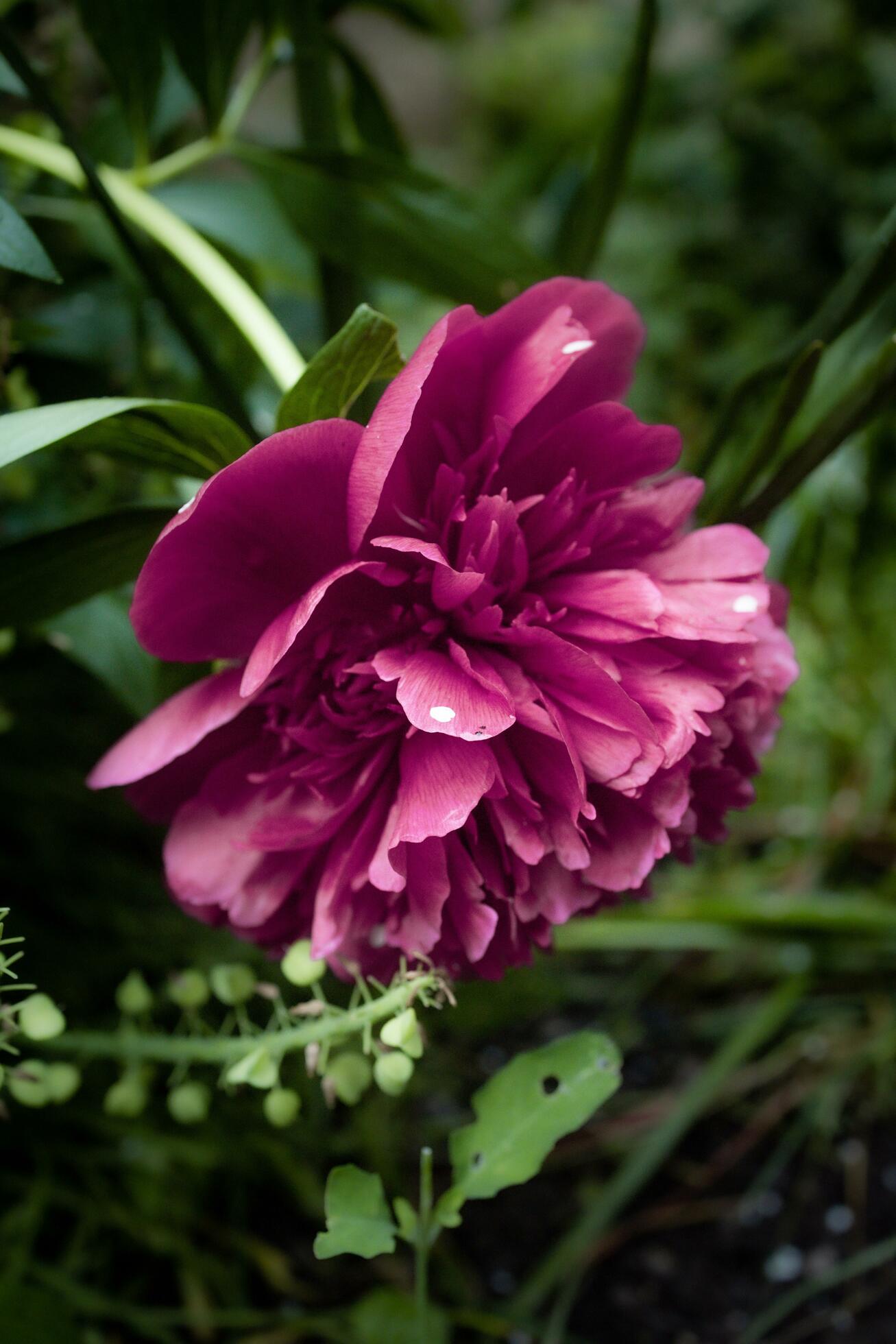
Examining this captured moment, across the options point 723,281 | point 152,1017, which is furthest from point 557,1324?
point 723,281

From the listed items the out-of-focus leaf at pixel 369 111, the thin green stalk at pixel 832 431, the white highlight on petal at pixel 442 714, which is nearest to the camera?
the white highlight on petal at pixel 442 714

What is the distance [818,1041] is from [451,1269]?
0.93ft

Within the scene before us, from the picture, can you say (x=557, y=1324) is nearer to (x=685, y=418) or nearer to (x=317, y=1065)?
(x=317, y=1065)

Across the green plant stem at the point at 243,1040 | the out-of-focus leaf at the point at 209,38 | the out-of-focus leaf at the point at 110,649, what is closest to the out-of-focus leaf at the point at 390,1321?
the green plant stem at the point at 243,1040

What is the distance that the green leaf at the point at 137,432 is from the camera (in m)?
0.23

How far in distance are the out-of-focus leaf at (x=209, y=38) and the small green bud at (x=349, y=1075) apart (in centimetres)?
37

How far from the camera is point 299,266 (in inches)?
17.9

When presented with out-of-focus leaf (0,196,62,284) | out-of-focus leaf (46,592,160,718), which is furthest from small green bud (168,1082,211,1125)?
out-of-focus leaf (0,196,62,284)

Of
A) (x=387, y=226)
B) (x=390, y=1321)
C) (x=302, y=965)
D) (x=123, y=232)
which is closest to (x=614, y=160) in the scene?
(x=387, y=226)

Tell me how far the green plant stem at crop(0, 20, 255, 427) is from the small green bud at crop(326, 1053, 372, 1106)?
0.20 metres

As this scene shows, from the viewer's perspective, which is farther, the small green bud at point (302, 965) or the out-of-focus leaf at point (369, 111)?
the out-of-focus leaf at point (369, 111)

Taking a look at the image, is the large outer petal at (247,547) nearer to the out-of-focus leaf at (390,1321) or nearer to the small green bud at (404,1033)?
the small green bud at (404,1033)

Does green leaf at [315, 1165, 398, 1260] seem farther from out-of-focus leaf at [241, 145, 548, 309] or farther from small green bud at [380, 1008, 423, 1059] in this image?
out-of-focus leaf at [241, 145, 548, 309]

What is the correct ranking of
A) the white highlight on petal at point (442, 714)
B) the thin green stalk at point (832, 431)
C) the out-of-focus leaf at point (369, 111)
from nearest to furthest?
the white highlight on petal at point (442, 714) < the thin green stalk at point (832, 431) < the out-of-focus leaf at point (369, 111)
